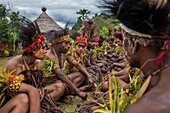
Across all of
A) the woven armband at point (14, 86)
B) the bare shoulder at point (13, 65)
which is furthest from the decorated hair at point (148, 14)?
the bare shoulder at point (13, 65)

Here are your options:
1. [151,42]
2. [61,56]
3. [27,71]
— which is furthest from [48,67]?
[151,42]

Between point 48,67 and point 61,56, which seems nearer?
point 48,67

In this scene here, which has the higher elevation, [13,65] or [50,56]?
[13,65]

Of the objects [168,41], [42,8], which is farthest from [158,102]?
[42,8]

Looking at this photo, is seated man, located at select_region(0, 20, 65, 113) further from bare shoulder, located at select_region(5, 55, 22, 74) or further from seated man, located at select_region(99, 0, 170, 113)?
seated man, located at select_region(99, 0, 170, 113)

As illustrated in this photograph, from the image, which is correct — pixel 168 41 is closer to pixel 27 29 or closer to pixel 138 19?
pixel 138 19

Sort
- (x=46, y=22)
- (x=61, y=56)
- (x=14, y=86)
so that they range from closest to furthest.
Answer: (x=14, y=86) → (x=61, y=56) → (x=46, y=22)

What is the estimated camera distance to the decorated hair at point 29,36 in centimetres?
463

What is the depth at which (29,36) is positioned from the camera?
471 cm

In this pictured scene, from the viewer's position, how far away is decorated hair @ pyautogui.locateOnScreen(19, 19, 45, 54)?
4.63 meters

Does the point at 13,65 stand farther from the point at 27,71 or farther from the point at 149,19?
the point at 149,19

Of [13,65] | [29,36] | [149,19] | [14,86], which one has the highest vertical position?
[149,19]

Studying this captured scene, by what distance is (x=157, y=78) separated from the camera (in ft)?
5.71

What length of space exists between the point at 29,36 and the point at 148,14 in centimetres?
322
